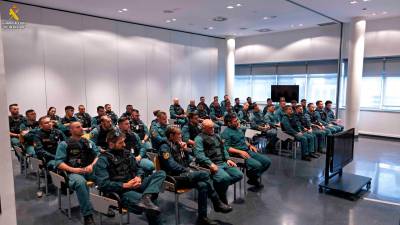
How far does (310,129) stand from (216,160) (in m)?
3.90

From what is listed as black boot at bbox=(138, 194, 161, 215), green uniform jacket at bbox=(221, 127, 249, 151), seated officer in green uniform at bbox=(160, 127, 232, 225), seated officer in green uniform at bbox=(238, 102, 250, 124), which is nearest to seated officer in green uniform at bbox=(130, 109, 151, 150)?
green uniform jacket at bbox=(221, 127, 249, 151)

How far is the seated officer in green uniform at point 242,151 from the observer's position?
448cm

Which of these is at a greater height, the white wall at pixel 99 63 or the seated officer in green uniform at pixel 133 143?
the white wall at pixel 99 63

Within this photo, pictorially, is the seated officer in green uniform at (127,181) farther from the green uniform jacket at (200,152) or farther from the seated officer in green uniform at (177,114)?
the seated officer in green uniform at (177,114)

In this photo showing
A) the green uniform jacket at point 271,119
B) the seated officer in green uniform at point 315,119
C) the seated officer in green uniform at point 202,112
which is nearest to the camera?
the seated officer in green uniform at point 315,119

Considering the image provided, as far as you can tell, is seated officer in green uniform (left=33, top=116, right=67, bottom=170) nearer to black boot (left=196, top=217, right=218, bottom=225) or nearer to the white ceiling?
black boot (left=196, top=217, right=218, bottom=225)

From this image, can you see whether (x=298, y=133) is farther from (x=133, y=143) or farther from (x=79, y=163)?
(x=79, y=163)

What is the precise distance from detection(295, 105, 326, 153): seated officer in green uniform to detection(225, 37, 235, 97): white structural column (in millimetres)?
5124

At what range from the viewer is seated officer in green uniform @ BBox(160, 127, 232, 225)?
337 centimetres

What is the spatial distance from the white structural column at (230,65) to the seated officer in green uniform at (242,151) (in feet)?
24.3

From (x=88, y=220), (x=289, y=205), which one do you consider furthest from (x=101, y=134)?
(x=289, y=205)

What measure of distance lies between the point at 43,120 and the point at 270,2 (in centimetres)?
567

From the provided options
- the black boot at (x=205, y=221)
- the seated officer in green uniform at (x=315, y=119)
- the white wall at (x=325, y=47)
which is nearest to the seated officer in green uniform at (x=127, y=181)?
the black boot at (x=205, y=221)

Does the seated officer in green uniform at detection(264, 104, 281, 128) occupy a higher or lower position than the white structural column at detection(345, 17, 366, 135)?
lower
